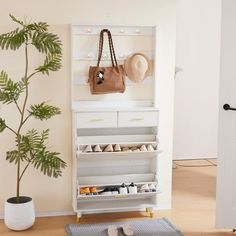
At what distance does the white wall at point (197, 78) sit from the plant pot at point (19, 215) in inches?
111

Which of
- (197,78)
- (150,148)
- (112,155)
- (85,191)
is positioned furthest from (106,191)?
(197,78)

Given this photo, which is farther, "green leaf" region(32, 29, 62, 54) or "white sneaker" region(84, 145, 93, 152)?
"white sneaker" region(84, 145, 93, 152)

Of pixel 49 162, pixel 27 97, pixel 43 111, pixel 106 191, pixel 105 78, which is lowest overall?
pixel 106 191

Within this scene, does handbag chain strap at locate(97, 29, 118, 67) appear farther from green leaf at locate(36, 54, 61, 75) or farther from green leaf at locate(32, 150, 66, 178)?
green leaf at locate(32, 150, 66, 178)

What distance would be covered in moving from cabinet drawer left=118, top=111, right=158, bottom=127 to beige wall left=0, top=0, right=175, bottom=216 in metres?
0.21

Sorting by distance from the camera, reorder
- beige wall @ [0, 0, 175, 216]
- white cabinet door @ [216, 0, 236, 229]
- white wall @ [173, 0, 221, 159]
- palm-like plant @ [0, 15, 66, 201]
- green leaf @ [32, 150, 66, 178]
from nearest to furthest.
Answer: white cabinet door @ [216, 0, 236, 229], palm-like plant @ [0, 15, 66, 201], green leaf @ [32, 150, 66, 178], beige wall @ [0, 0, 175, 216], white wall @ [173, 0, 221, 159]

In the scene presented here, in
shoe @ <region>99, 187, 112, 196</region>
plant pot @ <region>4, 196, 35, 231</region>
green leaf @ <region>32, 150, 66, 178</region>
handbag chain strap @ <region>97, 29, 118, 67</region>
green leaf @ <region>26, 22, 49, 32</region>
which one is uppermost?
green leaf @ <region>26, 22, 49, 32</region>

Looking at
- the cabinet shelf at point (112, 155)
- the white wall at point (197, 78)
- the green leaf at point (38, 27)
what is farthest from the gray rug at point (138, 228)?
the white wall at point (197, 78)

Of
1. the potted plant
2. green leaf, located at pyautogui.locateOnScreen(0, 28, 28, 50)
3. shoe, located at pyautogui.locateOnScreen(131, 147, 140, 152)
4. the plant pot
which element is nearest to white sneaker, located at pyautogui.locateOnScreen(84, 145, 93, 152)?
the potted plant

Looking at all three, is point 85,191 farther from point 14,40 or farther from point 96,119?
point 14,40

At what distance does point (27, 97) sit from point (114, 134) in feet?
2.61

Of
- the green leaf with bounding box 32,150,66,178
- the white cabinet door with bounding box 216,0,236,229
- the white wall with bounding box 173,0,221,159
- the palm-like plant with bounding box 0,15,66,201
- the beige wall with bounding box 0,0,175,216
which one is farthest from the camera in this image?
the white wall with bounding box 173,0,221,159

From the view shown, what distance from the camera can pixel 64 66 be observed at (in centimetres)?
394

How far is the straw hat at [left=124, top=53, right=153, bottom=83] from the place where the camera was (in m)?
3.96
